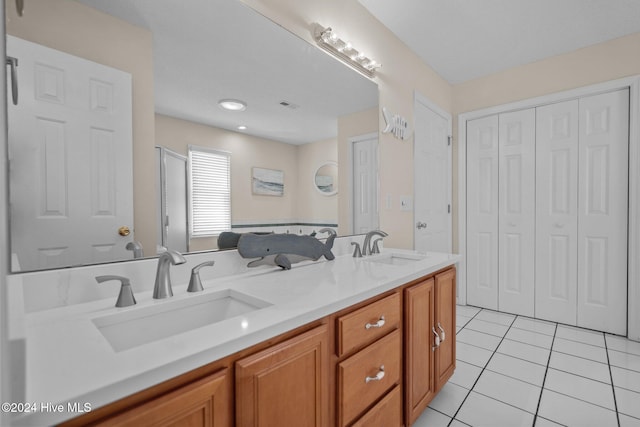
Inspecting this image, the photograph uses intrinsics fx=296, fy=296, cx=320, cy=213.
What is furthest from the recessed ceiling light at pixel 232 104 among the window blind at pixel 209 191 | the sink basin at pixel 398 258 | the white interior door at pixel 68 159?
the sink basin at pixel 398 258

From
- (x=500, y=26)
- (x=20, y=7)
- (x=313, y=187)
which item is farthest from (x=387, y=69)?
(x=20, y=7)

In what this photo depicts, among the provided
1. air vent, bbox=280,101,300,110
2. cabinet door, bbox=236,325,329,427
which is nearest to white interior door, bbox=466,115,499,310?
air vent, bbox=280,101,300,110

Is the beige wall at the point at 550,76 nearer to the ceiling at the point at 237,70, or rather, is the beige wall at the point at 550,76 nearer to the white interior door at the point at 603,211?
the white interior door at the point at 603,211

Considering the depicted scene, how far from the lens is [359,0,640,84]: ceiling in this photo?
200cm

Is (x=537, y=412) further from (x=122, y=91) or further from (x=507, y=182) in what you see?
(x=122, y=91)

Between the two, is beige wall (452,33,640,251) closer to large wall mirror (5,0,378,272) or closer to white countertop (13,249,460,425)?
large wall mirror (5,0,378,272)

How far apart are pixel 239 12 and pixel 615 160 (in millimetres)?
3006

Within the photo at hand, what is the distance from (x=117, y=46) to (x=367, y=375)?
4.63 ft

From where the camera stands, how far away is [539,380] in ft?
5.95

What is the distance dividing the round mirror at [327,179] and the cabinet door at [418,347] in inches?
28.1

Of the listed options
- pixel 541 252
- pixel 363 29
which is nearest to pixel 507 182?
pixel 541 252

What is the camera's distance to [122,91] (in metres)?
1.00

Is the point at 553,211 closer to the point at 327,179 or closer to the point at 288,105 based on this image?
the point at 327,179

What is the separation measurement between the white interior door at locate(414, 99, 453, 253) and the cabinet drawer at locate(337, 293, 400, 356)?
135 centimetres
